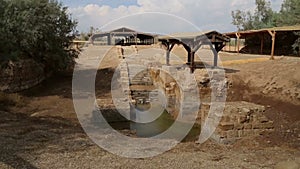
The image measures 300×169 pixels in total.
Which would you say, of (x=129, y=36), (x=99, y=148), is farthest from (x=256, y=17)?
(x=99, y=148)

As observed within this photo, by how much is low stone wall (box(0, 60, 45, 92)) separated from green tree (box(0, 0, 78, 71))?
52 centimetres

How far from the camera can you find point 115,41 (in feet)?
156

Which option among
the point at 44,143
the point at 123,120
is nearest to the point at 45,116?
the point at 123,120

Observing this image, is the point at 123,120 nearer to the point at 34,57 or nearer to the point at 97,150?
the point at 97,150

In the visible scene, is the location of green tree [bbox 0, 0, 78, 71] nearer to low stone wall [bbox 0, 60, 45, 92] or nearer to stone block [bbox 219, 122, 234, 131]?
low stone wall [bbox 0, 60, 45, 92]

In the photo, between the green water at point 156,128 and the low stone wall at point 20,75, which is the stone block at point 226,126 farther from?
the low stone wall at point 20,75

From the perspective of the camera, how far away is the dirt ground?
20.0 ft

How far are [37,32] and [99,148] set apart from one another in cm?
1083

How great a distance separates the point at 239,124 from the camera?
8445mm

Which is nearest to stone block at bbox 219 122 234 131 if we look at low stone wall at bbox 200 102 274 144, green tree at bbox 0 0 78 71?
low stone wall at bbox 200 102 274 144

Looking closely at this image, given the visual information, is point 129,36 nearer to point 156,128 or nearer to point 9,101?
point 9,101

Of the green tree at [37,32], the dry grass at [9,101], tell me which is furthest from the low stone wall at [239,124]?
the green tree at [37,32]

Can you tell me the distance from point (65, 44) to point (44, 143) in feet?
43.0

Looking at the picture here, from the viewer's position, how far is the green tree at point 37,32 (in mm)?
14492
